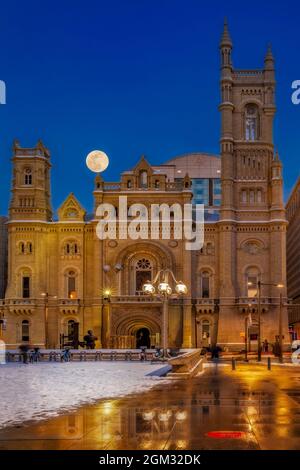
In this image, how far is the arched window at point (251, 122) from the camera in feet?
293

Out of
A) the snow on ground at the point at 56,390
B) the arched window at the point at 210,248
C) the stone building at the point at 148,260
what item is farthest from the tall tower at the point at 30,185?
the snow on ground at the point at 56,390

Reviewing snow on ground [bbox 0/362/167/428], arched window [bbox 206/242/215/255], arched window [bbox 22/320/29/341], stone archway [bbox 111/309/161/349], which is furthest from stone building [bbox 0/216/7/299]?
snow on ground [bbox 0/362/167/428]

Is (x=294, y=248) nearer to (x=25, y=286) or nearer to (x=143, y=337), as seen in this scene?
(x=143, y=337)

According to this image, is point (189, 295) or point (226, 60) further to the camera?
point (226, 60)

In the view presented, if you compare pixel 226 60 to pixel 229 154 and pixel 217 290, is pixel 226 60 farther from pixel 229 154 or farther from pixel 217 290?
pixel 217 290

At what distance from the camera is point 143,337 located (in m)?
86.1

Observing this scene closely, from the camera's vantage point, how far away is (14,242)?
85875 millimetres

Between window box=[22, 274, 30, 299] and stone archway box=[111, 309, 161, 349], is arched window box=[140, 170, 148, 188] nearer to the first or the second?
stone archway box=[111, 309, 161, 349]

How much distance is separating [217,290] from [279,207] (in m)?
12.3

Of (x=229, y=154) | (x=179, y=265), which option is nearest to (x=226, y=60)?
(x=229, y=154)

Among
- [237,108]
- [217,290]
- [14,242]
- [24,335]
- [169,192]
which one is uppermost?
[237,108]

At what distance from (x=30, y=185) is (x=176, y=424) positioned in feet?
233

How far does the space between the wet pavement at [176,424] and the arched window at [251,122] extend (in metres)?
63.6

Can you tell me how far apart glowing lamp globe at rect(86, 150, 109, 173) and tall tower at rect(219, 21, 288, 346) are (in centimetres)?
1535
